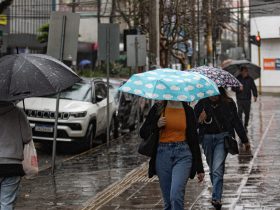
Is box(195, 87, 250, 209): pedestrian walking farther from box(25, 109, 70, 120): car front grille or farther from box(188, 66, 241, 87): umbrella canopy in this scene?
box(25, 109, 70, 120): car front grille

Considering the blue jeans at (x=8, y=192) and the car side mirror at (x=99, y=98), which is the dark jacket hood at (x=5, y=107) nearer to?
the blue jeans at (x=8, y=192)

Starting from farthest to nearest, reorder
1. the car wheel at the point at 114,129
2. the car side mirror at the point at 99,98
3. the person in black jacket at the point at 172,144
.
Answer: the car wheel at the point at 114,129 → the car side mirror at the point at 99,98 → the person in black jacket at the point at 172,144

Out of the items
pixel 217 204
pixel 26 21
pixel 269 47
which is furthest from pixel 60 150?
pixel 26 21

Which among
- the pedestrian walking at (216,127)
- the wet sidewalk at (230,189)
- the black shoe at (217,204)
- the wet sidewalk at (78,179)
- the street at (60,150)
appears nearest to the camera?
the black shoe at (217,204)

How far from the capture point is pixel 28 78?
621cm

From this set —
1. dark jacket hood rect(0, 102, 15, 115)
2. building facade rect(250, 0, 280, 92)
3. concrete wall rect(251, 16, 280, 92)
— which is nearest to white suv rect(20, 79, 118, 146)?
dark jacket hood rect(0, 102, 15, 115)

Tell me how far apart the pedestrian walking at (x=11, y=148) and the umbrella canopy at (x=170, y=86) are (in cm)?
107

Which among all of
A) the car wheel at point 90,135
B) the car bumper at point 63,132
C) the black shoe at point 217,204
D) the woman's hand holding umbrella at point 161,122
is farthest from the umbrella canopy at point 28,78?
the car wheel at point 90,135

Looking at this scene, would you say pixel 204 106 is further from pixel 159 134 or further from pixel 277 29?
pixel 277 29

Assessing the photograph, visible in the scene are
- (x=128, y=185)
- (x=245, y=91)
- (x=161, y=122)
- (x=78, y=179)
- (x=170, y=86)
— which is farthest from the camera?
(x=245, y=91)

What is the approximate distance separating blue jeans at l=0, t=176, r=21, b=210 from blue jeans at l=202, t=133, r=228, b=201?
2911 mm

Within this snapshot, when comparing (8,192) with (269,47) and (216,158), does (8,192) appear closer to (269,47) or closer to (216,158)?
(216,158)

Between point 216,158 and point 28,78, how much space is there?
3073 mm

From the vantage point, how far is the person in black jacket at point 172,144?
672cm
